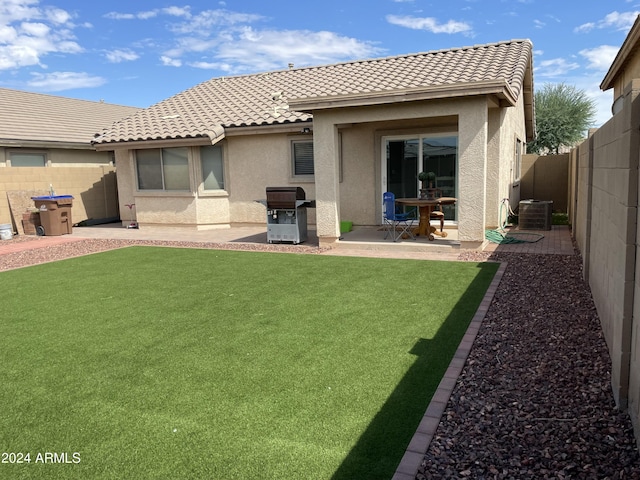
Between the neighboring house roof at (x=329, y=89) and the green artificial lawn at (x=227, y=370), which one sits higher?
Answer: the neighboring house roof at (x=329, y=89)

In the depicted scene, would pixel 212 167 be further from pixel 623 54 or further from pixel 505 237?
pixel 623 54

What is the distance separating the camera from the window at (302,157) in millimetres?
14703

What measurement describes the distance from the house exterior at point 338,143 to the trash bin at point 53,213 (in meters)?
2.18

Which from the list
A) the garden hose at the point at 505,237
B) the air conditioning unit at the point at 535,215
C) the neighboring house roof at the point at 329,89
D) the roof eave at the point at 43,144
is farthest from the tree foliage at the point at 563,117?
the roof eave at the point at 43,144

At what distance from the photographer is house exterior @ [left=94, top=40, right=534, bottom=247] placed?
33.5 feet

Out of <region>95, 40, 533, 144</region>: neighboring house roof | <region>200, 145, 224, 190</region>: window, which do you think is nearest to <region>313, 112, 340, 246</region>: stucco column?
<region>95, 40, 533, 144</region>: neighboring house roof

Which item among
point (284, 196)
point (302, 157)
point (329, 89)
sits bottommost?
point (284, 196)

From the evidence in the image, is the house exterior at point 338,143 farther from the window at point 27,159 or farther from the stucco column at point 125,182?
the window at point 27,159

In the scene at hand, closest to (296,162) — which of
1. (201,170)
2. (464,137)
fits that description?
(201,170)

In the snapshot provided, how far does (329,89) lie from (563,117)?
26960 mm

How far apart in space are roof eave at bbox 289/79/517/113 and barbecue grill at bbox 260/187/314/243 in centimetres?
203

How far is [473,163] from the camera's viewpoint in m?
9.80

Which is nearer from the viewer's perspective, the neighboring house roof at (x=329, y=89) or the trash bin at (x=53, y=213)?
the neighboring house roof at (x=329, y=89)

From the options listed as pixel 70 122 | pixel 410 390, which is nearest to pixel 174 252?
pixel 410 390
